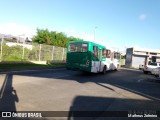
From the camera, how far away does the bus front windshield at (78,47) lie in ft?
68.8

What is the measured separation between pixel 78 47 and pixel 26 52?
473 inches

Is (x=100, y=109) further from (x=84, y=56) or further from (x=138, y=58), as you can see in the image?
(x=138, y=58)

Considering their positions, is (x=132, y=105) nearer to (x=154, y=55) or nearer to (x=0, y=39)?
(x=0, y=39)

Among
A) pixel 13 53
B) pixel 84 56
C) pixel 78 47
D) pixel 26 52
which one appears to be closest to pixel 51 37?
pixel 26 52

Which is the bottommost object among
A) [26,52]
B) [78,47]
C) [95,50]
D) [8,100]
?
[8,100]

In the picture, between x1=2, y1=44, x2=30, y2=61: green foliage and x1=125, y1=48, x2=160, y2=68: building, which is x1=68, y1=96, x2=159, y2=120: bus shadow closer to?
x1=2, y1=44, x2=30, y2=61: green foliage

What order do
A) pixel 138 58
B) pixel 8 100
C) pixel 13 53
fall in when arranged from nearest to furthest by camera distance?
pixel 8 100
pixel 13 53
pixel 138 58

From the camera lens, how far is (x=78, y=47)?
21.6 m

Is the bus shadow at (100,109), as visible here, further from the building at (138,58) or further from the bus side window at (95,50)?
the building at (138,58)

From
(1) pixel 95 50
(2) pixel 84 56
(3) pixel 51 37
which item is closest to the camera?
(2) pixel 84 56

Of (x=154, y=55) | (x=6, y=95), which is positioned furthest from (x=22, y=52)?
(x=154, y=55)

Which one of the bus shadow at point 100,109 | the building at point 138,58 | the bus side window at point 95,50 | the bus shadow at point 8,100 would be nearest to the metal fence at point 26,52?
the bus side window at point 95,50

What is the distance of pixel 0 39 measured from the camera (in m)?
25.9

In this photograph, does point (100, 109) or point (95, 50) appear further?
point (95, 50)
